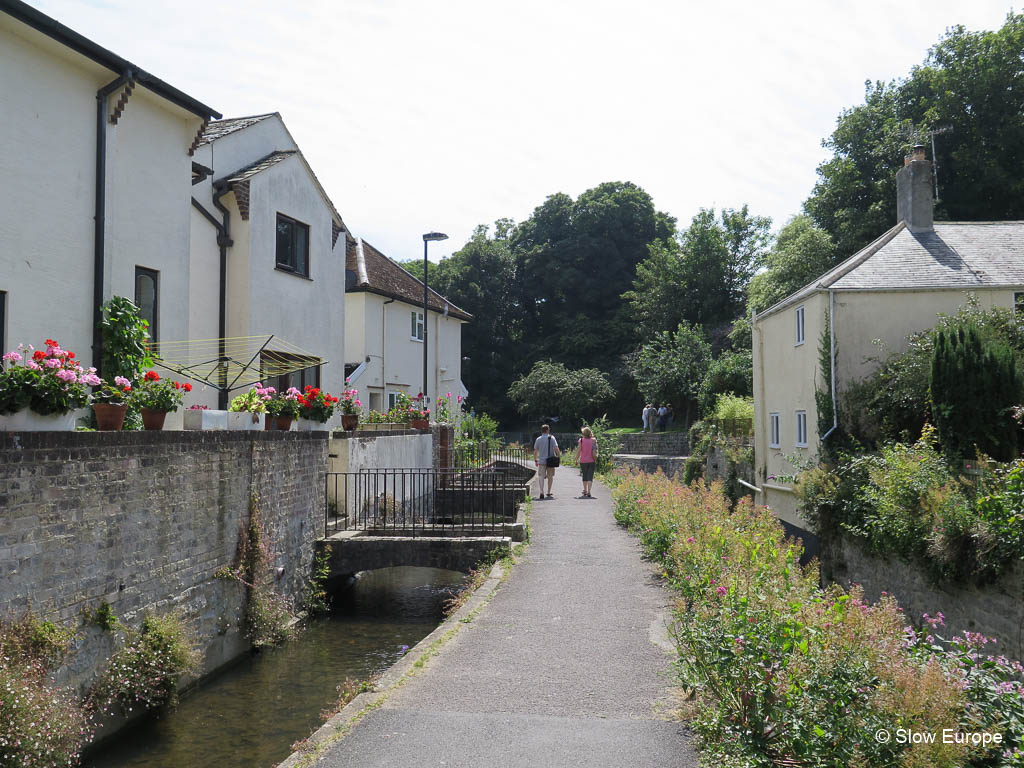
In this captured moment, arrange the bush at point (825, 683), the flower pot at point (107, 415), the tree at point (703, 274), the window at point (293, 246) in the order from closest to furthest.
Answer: the bush at point (825, 683), the flower pot at point (107, 415), the window at point (293, 246), the tree at point (703, 274)

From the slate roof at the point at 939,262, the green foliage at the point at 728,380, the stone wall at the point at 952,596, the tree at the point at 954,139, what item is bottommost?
the stone wall at the point at 952,596

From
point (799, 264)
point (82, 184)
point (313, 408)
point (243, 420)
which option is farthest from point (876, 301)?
point (799, 264)

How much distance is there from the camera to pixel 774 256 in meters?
39.7

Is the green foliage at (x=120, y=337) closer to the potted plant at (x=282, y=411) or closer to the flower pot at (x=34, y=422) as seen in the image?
the potted plant at (x=282, y=411)

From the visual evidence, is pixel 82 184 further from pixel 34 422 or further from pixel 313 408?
pixel 34 422

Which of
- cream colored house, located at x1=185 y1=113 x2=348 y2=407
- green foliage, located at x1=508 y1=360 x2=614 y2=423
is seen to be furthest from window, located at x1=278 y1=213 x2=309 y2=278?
green foliage, located at x1=508 y1=360 x2=614 y2=423

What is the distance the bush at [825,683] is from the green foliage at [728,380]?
29530 millimetres

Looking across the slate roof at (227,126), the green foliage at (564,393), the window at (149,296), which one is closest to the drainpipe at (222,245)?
the slate roof at (227,126)

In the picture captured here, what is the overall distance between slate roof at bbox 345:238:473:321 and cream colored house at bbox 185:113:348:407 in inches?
282

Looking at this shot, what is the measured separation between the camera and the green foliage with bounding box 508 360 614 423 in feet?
156

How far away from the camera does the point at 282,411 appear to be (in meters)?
13.2

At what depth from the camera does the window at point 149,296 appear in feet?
43.6

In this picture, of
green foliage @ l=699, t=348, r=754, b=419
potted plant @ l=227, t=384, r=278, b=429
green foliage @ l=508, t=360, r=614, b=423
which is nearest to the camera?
potted plant @ l=227, t=384, r=278, b=429

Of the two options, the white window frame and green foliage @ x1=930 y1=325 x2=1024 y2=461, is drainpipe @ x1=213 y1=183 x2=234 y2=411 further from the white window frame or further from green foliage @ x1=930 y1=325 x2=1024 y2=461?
the white window frame
